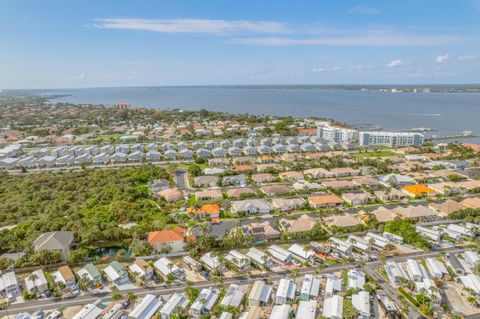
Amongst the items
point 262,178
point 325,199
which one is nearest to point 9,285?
point 325,199

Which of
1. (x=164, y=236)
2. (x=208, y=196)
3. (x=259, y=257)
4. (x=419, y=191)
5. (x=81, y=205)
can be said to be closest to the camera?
(x=259, y=257)

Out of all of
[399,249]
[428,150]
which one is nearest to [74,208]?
[399,249]

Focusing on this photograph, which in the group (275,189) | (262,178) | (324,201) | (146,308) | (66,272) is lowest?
(146,308)

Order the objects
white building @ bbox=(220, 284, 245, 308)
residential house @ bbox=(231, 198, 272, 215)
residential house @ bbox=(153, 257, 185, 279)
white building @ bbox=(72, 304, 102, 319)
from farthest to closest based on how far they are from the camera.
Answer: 1. residential house @ bbox=(231, 198, 272, 215)
2. residential house @ bbox=(153, 257, 185, 279)
3. white building @ bbox=(220, 284, 245, 308)
4. white building @ bbox=(72, 304, 102, 319)

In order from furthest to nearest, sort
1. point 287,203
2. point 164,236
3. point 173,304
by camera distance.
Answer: point 287,203, point 164,236, point 173,304

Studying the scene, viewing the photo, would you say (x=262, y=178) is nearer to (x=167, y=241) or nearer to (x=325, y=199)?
(x=325, y=199)

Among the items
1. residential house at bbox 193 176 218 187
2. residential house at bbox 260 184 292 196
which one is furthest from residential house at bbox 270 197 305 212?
residential house at bbox 193 176 218 187

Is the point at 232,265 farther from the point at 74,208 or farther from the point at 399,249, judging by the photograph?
the point at 74,208

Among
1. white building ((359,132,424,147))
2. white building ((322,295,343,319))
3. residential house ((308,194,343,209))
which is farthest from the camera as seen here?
white building ((359,132,424,147))

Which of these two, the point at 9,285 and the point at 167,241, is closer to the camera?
the point at 9,285

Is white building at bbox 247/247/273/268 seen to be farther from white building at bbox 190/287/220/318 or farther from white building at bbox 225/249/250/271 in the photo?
white building at bbox 190/287/220/318
